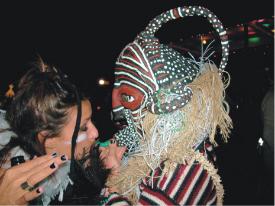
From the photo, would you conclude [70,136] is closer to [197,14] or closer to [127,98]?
[127,98]

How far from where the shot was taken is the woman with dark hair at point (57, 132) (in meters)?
1.42

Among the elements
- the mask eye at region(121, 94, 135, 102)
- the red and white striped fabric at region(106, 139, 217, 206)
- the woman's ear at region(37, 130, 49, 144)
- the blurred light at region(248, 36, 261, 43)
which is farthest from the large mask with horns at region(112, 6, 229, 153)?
the blurred light at region(248, 36, 261, 43)

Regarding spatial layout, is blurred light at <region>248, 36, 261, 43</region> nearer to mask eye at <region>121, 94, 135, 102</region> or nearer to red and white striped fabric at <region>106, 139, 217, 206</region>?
mask eye at <region>121, 94, 135, 102</region>

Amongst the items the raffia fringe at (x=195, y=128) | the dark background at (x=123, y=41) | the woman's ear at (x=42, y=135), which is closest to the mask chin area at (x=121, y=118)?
the raffia fringe at (x=195, y=128)

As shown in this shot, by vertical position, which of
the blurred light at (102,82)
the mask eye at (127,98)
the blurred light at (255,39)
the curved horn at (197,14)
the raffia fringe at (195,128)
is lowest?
the blurred light at (102,82)

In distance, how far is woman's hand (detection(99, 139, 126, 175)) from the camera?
155cm

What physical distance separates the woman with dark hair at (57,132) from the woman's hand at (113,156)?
50 mm

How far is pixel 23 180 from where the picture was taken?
97 cm

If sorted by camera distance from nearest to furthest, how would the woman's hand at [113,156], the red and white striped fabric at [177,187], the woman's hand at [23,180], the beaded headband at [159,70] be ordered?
the woman's hand at [23,180]
the red and white striped fabric at [177,187]
the beaded headband at [159,70]
the woman's hand at [113,156]

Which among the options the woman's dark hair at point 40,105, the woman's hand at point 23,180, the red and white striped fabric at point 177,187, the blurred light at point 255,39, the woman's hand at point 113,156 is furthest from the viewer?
the blurred light at point 255,39

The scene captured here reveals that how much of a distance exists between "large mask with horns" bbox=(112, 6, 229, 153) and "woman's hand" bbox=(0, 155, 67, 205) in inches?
23.4

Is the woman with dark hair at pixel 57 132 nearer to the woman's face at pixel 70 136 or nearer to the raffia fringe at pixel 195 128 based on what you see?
the woman's face at pixel 70 136

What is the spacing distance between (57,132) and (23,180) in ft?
1.66

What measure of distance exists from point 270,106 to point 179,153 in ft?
5.27
